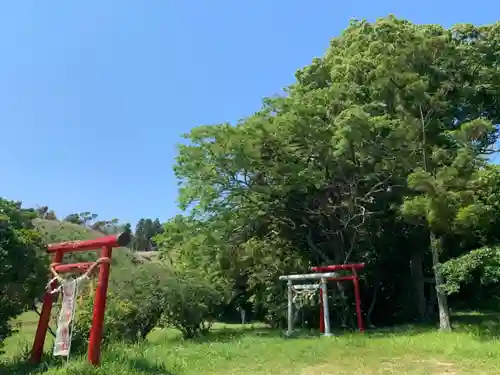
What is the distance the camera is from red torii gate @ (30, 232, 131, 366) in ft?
26.8

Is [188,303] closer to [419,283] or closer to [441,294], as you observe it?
[441,294]

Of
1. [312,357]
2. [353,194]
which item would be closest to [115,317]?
[312,357]

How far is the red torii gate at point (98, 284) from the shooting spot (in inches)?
322

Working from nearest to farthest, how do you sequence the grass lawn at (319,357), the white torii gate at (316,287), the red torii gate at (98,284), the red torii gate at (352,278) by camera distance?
1. the red torii gate at (98,284)
2. the grass lawn at (319,357)
3. the white torii gate at (316,287)
4. the red torii gate at (352,278)

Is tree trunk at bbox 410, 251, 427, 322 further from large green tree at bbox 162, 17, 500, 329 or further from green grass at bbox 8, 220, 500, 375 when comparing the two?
green grass at bbox 8, 220, 500, 375

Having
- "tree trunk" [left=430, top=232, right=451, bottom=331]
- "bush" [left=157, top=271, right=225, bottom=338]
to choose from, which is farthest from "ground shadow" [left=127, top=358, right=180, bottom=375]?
"tree trunk" [left=430, top=232, right=451, bottom=331]

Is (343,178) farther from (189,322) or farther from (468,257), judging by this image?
(189,322)

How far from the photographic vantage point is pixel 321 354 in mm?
10867

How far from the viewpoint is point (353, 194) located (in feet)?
55.6

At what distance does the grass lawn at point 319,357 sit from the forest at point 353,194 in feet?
5.45

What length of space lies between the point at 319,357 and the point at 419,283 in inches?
388

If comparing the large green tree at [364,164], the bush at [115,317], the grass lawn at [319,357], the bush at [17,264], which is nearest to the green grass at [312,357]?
the grass lawn at [319,357]

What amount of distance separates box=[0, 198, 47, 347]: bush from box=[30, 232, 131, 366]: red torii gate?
294mm

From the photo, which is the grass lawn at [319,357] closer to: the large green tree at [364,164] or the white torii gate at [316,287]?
the white torii gate at [316,287]
